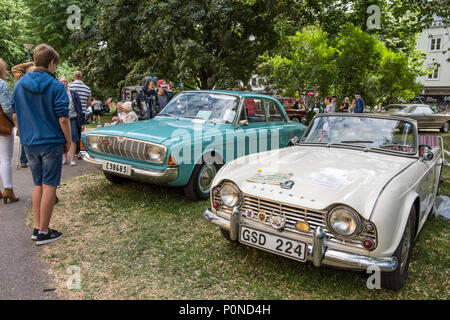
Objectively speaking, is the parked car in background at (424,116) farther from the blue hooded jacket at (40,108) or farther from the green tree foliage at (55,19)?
the green tree foliage at (55,19)

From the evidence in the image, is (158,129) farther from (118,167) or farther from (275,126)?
(275,126)

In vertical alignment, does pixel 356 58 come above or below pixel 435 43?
below

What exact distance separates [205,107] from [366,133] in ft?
8.78

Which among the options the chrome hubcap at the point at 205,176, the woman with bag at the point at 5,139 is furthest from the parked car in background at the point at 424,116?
the woman with bag at the point at 5,139

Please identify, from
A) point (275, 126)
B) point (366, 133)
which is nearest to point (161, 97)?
point (275, 126)

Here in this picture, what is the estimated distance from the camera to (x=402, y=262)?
2.88 m

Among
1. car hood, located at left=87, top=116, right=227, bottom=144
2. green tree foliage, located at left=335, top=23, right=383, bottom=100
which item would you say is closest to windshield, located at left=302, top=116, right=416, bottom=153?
car hood, located at left=87, top=116, right=227, bottom=144

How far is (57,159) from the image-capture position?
3.55 metres

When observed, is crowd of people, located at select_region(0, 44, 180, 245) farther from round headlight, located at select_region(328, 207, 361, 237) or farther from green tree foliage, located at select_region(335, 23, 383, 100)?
green tree foliage, located at select_region(335, 23, 383, 100)

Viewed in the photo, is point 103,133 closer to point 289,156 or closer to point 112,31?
point 289,156

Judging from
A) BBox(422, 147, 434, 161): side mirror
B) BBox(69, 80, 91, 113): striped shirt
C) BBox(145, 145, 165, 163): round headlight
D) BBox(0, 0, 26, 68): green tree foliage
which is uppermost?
BBox(0, 0, 26, 68): green tree foliage

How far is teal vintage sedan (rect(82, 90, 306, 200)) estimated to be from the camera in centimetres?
444
